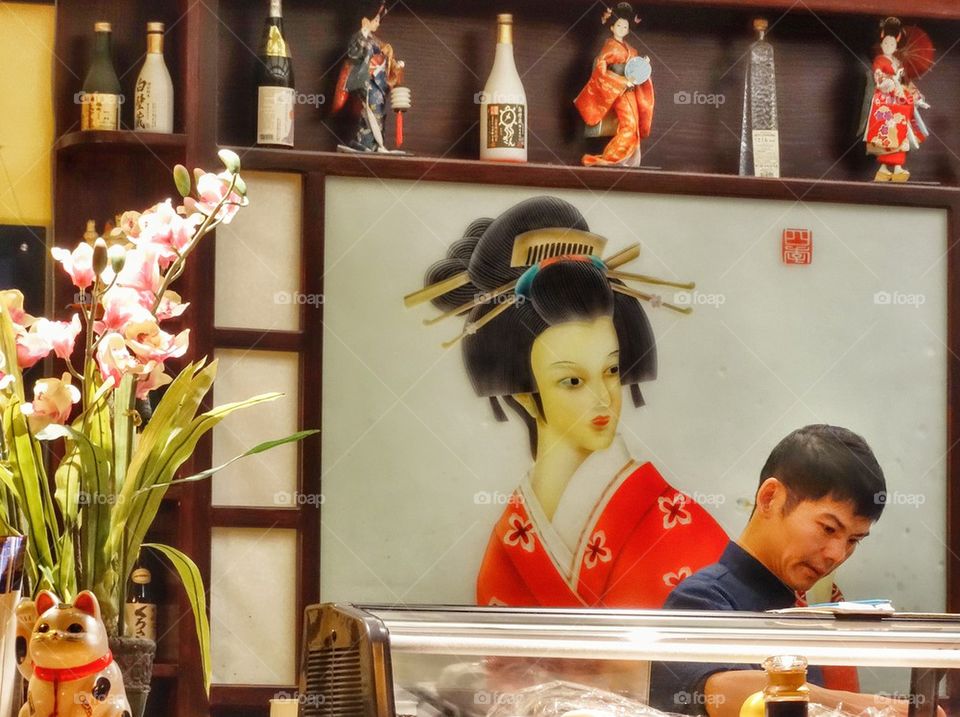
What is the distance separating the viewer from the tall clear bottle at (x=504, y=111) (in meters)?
3.15

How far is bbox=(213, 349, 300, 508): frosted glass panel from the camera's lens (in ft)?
9.80

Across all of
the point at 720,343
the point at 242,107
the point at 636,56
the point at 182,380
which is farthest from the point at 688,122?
the point at 182,380

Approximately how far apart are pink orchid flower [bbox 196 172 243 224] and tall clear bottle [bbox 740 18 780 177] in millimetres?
1726

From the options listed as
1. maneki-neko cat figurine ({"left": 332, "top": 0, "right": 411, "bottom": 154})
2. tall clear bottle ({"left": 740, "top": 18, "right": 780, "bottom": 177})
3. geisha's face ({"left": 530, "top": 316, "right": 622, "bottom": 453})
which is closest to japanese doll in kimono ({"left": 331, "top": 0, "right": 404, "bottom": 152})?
maneki-neko cat figurine ({"left": 332, "top": 0, "right": 411, "bottom": 154})

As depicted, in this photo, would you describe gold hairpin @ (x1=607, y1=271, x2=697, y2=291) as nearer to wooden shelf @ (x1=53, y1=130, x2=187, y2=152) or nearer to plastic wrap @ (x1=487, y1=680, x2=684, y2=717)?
wooden shelf @ (x1=53, y1=130, x2=187, y2=152)

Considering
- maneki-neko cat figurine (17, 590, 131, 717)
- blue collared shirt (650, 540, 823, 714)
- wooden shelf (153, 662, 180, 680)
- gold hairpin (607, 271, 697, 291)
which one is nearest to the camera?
maneki-neko cat figurine (17, 590, 131, 717)

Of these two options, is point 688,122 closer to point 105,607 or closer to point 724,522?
point 724,522

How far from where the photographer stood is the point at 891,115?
332 centimetres

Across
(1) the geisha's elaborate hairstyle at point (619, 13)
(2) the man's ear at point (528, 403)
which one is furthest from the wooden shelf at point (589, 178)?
(2) the man's ear at point (528, 403)

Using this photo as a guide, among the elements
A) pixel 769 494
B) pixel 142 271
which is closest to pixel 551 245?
pixel 769 494

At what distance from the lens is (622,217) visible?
3.21 m

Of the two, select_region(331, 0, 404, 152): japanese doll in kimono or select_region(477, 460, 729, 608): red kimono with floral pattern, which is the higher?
select_region(331, 0, 404, 152): japanese doll in kimono

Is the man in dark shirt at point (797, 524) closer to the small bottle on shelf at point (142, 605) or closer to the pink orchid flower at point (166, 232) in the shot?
the small bottle on shelf at point (142, 605)

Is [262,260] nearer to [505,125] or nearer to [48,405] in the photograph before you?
[505,125]
